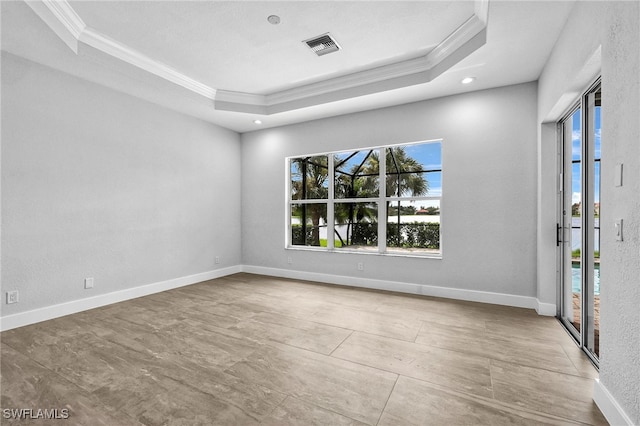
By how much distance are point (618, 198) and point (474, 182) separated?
233cm

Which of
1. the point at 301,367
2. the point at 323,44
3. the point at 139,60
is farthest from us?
the point at 139,60

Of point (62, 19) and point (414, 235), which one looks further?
point (414, 235)

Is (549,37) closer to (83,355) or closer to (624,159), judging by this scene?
(624,159)

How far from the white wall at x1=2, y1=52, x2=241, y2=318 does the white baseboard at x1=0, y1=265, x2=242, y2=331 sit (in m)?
0.06

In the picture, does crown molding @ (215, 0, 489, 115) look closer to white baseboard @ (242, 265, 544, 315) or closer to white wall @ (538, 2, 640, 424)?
white wall @ (538, 2, 640, 424)

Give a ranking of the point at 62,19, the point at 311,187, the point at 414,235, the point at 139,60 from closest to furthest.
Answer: the point at 62,19 → the point at 139,60 → the point at 414,235 → the point at 311,187

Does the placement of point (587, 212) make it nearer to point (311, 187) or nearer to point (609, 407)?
point (609, 407)

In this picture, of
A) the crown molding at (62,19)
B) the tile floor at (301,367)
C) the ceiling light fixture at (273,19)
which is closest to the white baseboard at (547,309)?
the tile floor at (301,367)

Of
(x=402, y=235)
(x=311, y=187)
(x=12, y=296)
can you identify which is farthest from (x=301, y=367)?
(x=311, y=187)

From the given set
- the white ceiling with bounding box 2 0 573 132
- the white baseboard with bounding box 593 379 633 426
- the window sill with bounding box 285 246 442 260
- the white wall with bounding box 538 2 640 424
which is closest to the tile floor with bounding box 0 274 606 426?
the white baseboard with bounding box 593 379 633 426

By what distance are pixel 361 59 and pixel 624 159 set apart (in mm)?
2733

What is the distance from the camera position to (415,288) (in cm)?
414

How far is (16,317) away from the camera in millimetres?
2951

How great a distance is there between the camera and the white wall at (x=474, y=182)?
3.56 m
